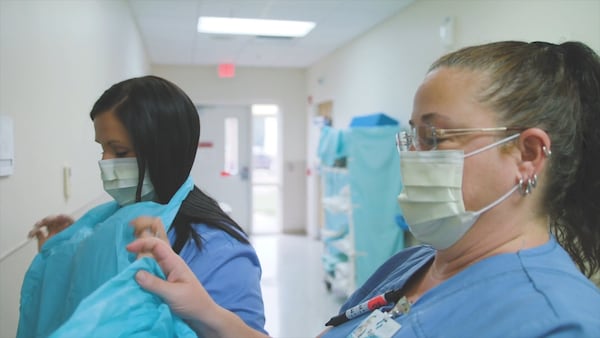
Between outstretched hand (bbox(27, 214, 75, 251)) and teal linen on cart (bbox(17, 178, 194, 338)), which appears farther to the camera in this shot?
outstretched hand (bbox(27, 214, 75, 251))

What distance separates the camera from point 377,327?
887 millimetres

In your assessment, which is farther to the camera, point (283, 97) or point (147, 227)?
point (283, 97)

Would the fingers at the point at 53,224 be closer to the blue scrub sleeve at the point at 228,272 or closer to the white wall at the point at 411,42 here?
the blue scrub sleeve at the point at 228,272

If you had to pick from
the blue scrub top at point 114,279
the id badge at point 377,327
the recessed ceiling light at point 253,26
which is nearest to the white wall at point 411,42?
the recessed ceiling light at point 253,26

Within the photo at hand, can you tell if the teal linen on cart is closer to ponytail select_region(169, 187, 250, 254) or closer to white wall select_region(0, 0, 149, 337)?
ponytail select_region(169, 187, 250, 254)

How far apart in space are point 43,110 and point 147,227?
40.1 inches

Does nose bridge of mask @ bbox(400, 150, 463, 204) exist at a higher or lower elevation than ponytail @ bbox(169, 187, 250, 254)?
higher

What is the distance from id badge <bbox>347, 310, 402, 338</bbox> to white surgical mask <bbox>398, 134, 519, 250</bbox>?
175 millimetres

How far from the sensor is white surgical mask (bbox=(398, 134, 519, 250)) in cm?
88

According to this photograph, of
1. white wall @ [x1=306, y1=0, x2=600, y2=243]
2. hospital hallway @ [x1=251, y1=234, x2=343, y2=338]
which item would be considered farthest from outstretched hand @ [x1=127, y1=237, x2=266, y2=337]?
hospital hallway @ [x1=251, y1=234, x2=343, y2=338]

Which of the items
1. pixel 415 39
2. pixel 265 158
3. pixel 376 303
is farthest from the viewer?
pixel 265 158

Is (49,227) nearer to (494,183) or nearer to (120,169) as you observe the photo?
(120,169)

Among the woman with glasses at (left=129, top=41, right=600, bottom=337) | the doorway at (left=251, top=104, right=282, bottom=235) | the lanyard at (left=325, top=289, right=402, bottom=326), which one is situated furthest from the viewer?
the doorway at (left=251, top=104, right=282, bottom=235)

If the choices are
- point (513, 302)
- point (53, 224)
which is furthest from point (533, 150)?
point (53, 224)
